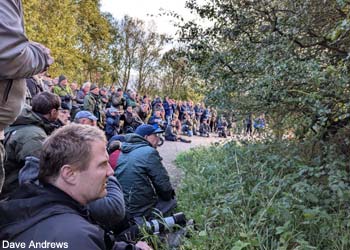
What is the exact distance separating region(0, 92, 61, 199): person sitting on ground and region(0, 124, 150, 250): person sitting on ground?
1485 millimetres

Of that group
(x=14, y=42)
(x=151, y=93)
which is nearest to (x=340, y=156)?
(x=14, y=42)

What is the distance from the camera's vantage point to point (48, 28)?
2062cm

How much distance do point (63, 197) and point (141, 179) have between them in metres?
2.75

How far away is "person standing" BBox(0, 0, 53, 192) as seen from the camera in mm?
1828

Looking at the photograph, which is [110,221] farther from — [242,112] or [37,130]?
[242,112]

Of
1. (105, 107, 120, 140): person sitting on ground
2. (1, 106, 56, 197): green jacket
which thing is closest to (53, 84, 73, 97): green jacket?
(105, 107, 120, 140): person sitting on ground

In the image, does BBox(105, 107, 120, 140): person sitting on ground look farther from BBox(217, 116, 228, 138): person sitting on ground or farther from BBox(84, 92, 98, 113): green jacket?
BBox(217, 116, 228, 138): person sitting on ground

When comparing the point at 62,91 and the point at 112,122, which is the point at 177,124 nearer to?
the point at 112,122

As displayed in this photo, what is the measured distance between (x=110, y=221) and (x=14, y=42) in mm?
1579

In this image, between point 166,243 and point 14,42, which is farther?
point 166,243

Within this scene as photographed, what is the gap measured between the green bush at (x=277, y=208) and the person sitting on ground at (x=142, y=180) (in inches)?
21.1

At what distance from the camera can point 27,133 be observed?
3566 millimetres

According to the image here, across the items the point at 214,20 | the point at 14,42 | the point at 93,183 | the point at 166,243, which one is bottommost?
the point at 166,243

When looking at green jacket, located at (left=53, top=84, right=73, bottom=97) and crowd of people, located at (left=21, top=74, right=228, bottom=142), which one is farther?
green jacket, located at (left=53, top=84, right=73, bottom=97)
